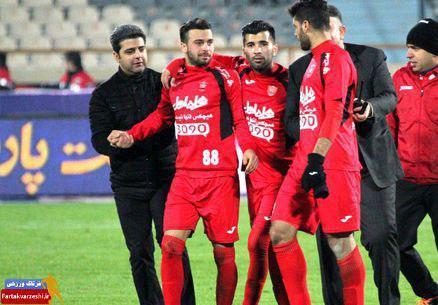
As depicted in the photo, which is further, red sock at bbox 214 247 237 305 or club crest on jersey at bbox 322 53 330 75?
red sock at bbox 214 247 237 305

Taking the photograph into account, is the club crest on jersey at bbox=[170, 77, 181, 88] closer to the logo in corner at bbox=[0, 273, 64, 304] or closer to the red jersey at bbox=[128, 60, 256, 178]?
A: the red jersey at bbox=[128, 60, 256, 178]

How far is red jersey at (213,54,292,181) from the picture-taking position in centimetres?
658

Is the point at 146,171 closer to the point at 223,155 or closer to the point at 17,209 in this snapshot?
the point at 223,155

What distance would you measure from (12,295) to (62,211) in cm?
554

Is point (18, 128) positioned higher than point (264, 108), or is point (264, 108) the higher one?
point (264, 108)

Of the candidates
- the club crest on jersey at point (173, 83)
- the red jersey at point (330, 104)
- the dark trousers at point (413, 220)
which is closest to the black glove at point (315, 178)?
the red jersey at point (330, 104)

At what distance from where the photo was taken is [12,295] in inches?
286

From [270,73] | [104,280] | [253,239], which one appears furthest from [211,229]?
[104,280]

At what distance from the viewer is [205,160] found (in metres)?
6.37

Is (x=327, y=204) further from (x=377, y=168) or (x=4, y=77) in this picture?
(x=4, y=77)

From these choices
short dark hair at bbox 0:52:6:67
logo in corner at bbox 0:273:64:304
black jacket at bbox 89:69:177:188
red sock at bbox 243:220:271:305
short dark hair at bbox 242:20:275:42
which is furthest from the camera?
short dark hair at bbox 0:52:6:67

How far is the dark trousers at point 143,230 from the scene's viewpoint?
6.74m

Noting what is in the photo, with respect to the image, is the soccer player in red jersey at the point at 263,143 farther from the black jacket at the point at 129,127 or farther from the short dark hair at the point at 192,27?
the black jacket at the point at 129,127

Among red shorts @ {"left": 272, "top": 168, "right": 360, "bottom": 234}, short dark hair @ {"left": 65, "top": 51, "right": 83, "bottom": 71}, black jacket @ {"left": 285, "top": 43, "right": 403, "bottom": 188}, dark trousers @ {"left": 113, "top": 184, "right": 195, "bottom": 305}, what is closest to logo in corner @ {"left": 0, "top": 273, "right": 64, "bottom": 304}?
dark trousers @ {"left": 113, "top": 184, "right": 195, "bottom": 305}
